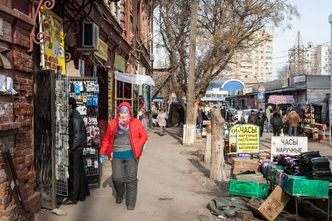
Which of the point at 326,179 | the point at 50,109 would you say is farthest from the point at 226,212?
the point at 50,109

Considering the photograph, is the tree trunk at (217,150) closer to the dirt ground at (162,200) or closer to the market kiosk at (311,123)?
the dirt ground at (162,200)

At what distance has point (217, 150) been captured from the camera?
9750 mm

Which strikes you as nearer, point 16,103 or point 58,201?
point 16,103

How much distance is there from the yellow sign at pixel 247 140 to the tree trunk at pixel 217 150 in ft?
6.79

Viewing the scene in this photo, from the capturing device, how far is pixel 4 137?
17.1 ft

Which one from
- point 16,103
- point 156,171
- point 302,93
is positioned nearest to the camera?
point 16,103

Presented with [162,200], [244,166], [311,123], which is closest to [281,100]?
[311,123]

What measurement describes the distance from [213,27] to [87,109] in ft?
54.9

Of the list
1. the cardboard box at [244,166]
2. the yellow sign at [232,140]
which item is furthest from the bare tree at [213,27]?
the cardboard box at [244,166]

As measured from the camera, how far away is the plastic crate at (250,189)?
23.6ft

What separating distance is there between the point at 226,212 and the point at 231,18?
18099 mm

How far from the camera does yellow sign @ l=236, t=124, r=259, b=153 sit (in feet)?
38.8

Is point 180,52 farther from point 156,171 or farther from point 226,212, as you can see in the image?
point 226,212

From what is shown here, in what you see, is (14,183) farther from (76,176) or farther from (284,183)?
(284,183)
